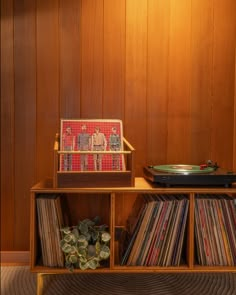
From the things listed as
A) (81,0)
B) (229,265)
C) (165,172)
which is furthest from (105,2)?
(229,265)

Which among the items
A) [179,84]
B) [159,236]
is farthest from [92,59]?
[159,236]

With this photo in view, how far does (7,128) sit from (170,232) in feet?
3.09

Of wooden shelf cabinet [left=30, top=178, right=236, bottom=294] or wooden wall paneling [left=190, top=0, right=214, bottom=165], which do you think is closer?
wooden shelf cabinet [left=30, top=178, right=236, bottom=294]

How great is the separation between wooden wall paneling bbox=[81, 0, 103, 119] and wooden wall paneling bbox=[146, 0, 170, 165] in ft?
0.80

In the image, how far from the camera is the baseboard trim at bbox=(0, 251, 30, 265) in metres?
1.69

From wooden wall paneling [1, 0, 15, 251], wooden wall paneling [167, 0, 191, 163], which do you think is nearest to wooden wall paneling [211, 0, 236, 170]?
wooden wall paneling [167, 0, 191, 163]

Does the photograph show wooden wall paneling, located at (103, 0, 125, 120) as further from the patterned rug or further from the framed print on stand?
the patterned rug

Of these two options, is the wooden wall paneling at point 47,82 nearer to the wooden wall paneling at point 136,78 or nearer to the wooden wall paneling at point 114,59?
the wooden wall paneling at point 114,59

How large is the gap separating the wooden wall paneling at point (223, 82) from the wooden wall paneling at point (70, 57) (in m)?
0.68

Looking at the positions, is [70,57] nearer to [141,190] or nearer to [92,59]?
[92,59]

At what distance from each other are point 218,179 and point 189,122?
425 mm

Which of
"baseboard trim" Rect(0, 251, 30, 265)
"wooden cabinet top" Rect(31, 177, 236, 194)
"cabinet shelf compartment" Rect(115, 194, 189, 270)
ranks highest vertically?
"wooden cabinet top" Rect(31, 177, 236, 194)

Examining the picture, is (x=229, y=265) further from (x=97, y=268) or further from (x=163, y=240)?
(x=97, y=268)

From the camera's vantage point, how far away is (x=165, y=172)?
1.36 m
